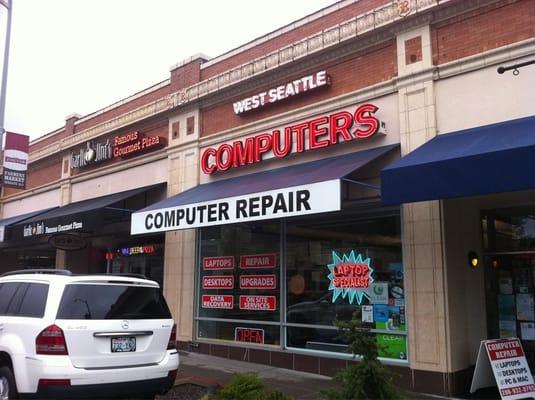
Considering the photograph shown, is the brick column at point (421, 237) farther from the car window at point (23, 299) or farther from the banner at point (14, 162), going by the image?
the banner at point (14, 162)

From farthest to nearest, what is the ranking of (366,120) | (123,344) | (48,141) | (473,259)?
1. (48,141)
2. (366,120)
3. (473,259)
4. (123,344)

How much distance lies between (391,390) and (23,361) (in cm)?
406

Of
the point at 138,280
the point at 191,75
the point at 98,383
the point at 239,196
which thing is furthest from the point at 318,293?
the point at 191,75

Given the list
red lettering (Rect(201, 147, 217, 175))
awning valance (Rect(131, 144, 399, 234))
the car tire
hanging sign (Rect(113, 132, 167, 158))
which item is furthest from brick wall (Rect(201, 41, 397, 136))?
the car tire

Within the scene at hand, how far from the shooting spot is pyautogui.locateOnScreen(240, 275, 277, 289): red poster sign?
11.1m

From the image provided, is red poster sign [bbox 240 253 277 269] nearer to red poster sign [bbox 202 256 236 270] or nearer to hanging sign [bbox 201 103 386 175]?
red poster sign [bbox 202 256 236 270]

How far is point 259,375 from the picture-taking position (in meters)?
9.62

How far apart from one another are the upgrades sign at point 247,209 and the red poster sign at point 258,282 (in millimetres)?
1986

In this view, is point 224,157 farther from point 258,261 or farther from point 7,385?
point 7,385

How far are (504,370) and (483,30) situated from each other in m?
5.14

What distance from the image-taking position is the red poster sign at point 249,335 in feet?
36.4

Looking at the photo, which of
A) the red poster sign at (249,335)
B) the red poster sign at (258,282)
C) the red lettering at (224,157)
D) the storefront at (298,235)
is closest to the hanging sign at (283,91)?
the storefront at (298,235)

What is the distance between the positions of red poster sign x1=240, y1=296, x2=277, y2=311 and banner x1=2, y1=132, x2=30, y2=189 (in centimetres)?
904

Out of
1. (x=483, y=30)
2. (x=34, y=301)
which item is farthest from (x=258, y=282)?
(x=483, y=30)
